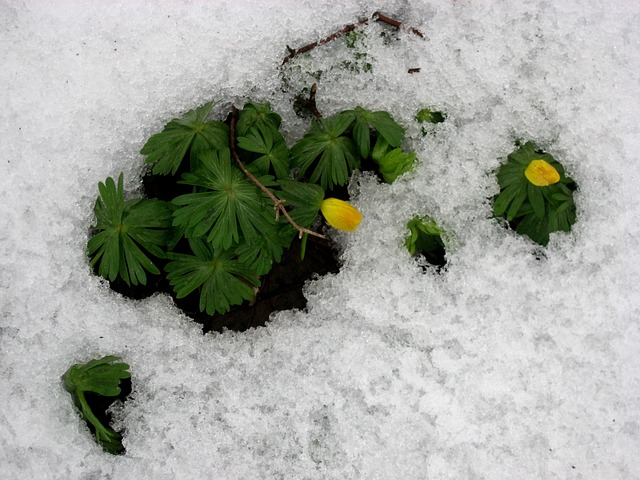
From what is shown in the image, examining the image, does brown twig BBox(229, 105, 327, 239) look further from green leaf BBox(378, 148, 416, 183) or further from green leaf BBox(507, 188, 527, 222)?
green leaf BBox(507, 188, 527, 222)

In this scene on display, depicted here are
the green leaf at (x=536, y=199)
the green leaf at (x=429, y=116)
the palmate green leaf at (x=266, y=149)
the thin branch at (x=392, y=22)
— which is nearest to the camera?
the palmate green leaf at (x=266, y=149)

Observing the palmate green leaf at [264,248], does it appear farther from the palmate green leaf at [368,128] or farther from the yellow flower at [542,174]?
the yellow flower at [542,174]

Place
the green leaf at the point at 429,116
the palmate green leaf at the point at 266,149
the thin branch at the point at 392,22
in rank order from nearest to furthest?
the palmate green leaf at the point at 266,149, the green leaf at the point at 429,116, the thin branch at the point at 392,22

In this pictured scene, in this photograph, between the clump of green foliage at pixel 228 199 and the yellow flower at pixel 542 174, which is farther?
the yellow flower at pixel 542 174

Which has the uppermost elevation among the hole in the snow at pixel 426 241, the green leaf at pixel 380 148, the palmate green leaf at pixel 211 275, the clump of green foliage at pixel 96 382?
the green leaf at pixel 380 148

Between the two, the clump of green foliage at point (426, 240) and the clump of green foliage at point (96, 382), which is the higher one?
the clump of green foliage at point (426, 240)

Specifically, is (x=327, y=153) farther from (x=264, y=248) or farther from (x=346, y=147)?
(x=264, y=248)

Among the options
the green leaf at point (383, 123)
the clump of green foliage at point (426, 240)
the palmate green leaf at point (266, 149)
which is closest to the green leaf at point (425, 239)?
the clump of green foliage at point (426, 240)
